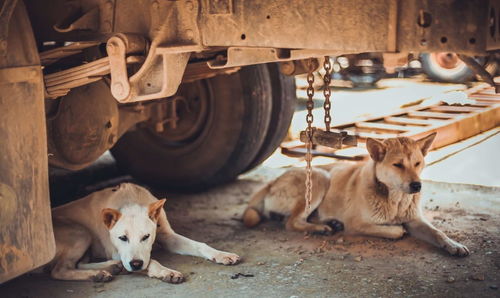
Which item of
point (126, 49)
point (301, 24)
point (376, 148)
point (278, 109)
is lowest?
point (376, 148)

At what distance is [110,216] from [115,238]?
0.15 m

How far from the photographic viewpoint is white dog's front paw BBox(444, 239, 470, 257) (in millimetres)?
4747

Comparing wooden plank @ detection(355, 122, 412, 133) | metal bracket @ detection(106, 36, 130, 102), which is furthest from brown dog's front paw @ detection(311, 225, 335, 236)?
wooden plank @ detection(355, 122, 412, 133)

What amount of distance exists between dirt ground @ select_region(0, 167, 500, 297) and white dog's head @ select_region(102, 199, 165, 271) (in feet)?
0.50

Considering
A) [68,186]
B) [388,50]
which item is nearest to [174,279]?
[388,50]

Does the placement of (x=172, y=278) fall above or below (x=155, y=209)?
below

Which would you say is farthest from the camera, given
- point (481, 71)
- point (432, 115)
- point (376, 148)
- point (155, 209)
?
point (432, 115)

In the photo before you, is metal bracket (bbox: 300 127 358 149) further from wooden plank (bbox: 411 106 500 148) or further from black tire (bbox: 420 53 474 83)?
black tire (bbox: 420 53 474 83)

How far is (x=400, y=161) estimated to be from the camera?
509 centimetres

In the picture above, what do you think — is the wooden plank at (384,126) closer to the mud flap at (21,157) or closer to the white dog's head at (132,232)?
the white dog's head at (132,232)

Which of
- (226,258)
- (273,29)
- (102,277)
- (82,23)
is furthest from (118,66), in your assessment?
(226,258)

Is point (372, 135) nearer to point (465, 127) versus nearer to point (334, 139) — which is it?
point (465, 127)

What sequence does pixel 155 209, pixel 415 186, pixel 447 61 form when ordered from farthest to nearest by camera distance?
pixel 447 61 → pixel 415 186 → pixel 155 209

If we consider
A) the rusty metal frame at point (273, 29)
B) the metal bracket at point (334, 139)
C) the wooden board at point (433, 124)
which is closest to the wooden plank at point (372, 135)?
the wooden board at point (433, 124)
